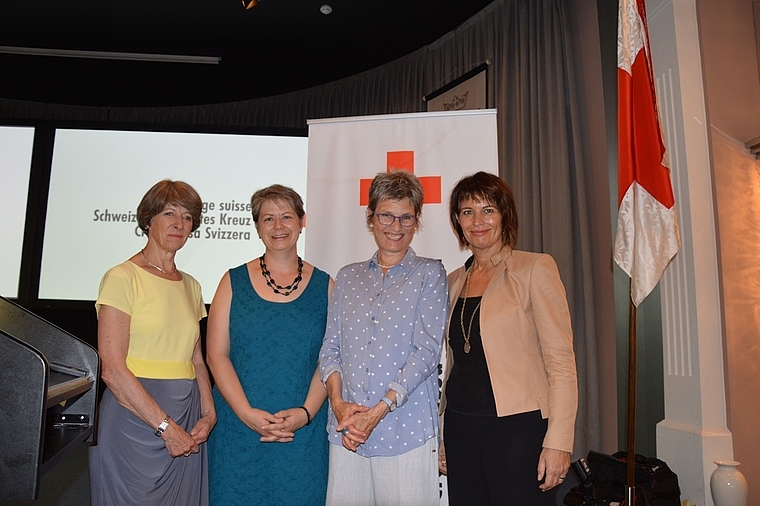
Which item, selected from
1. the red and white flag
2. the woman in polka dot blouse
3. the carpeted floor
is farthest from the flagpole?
the carpeted floor

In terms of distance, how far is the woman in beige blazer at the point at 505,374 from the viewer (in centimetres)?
168

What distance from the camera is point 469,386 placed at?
1.78 metres

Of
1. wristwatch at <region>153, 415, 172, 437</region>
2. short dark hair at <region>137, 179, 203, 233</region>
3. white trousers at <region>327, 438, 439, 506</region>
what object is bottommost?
white trousers at <region>327, 438, 439, 506</region>

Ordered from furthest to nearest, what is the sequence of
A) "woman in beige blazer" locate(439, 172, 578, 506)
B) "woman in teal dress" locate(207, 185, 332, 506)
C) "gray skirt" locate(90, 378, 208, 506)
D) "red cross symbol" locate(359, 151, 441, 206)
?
"red cross symbol" locate(359, 151, 441, 206), "woman in teal dress" locate(207, 185, 332, 506), "gray skirt" locate(90, 378, 208, 506), "woman in beige blazer" locate(439, 172, 578, 506)

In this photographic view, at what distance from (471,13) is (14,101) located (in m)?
4.56

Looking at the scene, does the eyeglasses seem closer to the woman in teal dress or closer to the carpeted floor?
the woman in teal dress

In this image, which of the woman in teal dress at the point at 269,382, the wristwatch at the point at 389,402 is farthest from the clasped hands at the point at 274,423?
the wristwatch at the point at 389,402

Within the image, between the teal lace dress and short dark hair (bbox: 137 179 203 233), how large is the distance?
0.36 metres

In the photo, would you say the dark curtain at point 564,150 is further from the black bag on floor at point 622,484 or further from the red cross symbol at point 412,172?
the red cross symbol at point 412,172

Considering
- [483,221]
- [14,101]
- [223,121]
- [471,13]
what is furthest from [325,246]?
[14,101]

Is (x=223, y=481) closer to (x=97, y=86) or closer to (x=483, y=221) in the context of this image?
(x=483, y=221)

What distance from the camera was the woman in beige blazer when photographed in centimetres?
168

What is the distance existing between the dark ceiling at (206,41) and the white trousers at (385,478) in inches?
129

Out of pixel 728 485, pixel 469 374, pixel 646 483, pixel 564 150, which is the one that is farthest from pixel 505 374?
pixel 564 150
